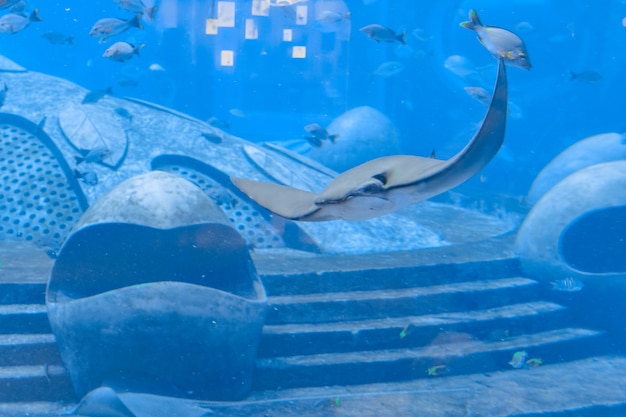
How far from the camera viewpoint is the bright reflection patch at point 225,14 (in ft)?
78.3

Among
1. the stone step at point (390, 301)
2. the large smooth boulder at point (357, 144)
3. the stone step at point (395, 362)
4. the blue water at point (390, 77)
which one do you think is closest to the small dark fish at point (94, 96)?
the blue water at point (390, 77)

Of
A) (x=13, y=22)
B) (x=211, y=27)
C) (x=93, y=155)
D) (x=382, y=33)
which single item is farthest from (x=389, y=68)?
(x=211, y=27)

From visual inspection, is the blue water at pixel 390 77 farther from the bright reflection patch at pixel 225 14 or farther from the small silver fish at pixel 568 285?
the small silver fish at pixel 568 285

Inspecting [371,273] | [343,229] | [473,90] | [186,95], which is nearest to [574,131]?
[473,90]

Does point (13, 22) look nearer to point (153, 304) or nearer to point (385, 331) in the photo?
point (153, 304)

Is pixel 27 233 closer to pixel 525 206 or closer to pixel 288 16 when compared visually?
pixel 525 206

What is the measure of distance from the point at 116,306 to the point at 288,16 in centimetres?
2268

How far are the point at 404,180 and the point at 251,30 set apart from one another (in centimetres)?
2418

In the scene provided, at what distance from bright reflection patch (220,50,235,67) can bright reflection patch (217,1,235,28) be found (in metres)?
1.36

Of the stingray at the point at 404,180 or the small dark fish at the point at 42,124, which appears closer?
the stingray at the point at 404,180

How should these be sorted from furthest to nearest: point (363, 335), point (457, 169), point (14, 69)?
point (14, 69)
point (363, 335)
point (457, 169)

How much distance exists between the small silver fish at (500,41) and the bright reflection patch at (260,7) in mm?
21910

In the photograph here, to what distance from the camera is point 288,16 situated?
24.2 m

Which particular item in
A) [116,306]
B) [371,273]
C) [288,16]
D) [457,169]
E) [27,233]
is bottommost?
[27,233]
